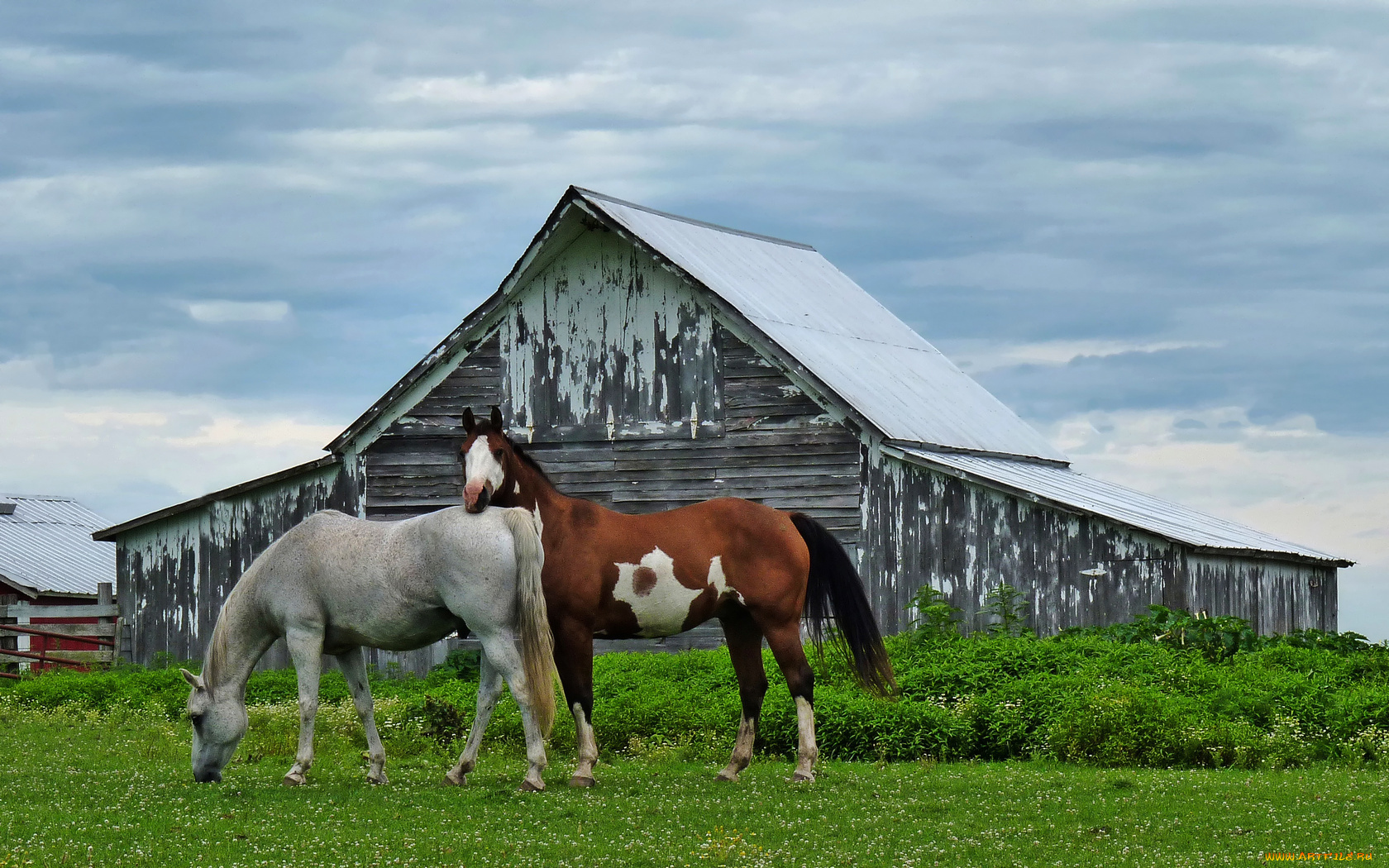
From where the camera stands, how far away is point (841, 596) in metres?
13.2

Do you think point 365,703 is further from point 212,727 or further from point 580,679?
point 580,679

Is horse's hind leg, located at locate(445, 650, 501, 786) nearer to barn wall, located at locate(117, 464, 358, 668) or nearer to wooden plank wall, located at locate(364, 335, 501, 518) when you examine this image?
wooden plank wall, located at locate(364, 335, 501, 518)

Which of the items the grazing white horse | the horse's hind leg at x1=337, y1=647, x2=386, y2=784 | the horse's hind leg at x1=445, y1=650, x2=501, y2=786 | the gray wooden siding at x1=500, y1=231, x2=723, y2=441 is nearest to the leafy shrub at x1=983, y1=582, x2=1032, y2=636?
the gray wooden siding at x1=500, y1=231, x2=723, y2=441

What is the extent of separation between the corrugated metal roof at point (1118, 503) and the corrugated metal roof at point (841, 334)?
685 millimetres

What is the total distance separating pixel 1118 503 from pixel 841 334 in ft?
21.6

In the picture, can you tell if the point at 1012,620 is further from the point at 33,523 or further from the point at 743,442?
the point at 33,523

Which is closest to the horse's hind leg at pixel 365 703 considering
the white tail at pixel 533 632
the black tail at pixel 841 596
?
the white tail at pixel 533 632

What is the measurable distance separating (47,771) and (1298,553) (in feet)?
64.5

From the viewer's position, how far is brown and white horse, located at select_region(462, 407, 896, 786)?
39.9ft

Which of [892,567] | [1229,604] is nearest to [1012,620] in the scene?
[892,567]

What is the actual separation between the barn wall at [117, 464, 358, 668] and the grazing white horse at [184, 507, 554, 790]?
534 inches

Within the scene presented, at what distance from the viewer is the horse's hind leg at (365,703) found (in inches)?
479

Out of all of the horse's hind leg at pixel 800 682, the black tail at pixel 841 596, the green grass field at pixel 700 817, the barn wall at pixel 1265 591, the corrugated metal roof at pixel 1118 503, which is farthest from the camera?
the barn wall at pixel 1265 591

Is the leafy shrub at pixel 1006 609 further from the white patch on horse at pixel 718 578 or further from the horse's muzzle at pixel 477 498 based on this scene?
the horse's muzzle at pixel 477 498
